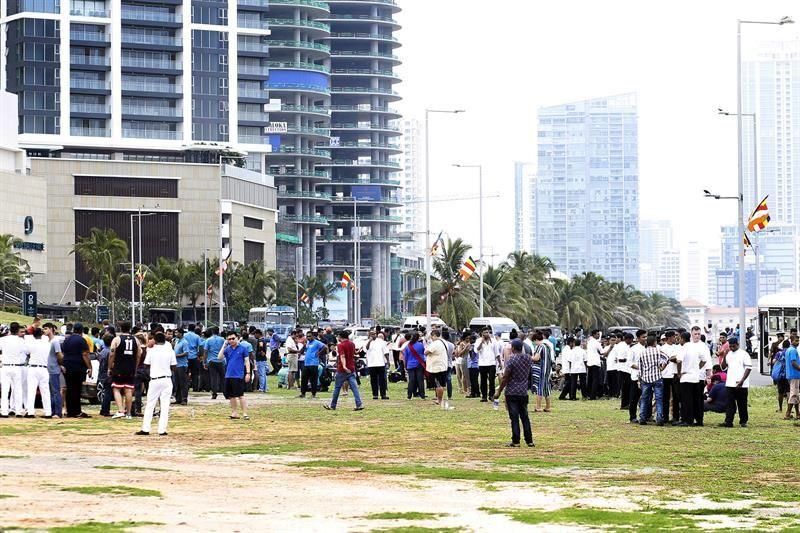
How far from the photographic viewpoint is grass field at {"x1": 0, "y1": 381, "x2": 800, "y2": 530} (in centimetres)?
1492

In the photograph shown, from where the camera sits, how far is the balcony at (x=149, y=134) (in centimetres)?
13925

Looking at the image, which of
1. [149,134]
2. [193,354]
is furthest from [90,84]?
[193,354]

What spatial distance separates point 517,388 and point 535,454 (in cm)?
150

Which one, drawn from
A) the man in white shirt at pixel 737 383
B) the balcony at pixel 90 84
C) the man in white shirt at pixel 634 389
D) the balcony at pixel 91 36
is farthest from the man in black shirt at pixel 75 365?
the balcony at pixel 91 36

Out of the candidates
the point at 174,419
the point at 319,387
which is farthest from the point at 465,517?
the point at 319,387

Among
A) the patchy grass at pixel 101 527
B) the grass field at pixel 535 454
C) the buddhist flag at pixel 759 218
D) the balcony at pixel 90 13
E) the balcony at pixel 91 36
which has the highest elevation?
the balcony at pixel 90 13

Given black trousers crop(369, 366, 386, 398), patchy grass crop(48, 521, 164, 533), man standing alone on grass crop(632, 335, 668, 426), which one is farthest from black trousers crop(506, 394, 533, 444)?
black trousers crop(369, 366, 386, 398)

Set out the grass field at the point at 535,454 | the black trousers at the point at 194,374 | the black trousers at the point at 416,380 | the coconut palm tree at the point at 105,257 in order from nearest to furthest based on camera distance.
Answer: the grass field at the point at 535,454
the black trousers at the point at 416,380
the black trousers at the point at 194,374
the coconut palm tree at the point at 105,257

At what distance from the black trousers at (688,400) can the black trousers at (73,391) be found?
11.1 meters

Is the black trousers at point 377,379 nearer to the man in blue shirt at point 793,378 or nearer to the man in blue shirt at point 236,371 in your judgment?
the man in blue shirt at point 236,371

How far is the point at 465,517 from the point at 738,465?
6.59 metres

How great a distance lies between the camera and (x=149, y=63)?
140 meters

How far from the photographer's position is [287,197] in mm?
183250

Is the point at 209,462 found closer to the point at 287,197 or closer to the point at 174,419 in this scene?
the point at 174,419
